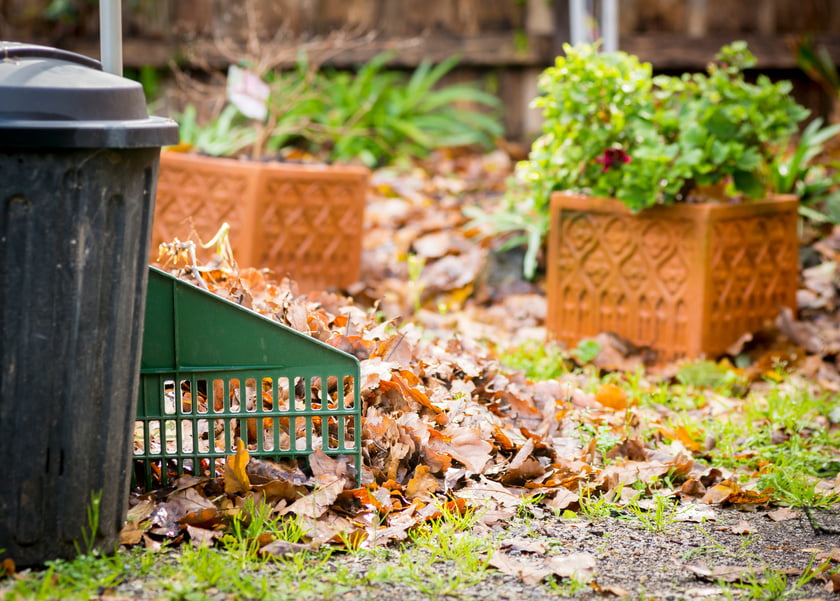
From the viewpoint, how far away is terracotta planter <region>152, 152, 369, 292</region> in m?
4.86

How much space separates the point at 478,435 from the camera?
2854mm

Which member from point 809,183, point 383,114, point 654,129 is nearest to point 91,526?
point 654,129

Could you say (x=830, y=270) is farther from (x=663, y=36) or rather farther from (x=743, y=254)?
(x=663, y=36)

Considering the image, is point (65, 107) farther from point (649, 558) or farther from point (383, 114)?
point (383, 114)

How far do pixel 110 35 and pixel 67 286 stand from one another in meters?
0.59

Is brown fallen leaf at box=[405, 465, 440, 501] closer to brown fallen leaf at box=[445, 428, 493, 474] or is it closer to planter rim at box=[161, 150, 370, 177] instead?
brown fallen leaf at box=[445, 428, 493, 474]

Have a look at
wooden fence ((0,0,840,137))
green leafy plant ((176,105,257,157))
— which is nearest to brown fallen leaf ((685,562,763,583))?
green leafy plant ((176,105,257,157))

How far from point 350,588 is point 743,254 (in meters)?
2.80

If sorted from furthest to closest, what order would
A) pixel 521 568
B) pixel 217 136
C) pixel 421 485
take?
pixel 217 136
pixel 421 485
pixel 521 568

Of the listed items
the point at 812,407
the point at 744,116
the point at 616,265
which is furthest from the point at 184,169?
the point at 812,407

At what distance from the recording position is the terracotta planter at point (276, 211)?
4.86m

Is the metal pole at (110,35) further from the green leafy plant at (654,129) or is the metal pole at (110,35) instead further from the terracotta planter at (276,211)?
the terracotta planter at (276,211)

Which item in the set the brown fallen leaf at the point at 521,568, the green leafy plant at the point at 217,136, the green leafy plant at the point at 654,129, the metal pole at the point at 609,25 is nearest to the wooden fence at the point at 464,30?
the green leafy plant at the point at 217,136

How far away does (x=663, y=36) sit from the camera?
24.6 feet
